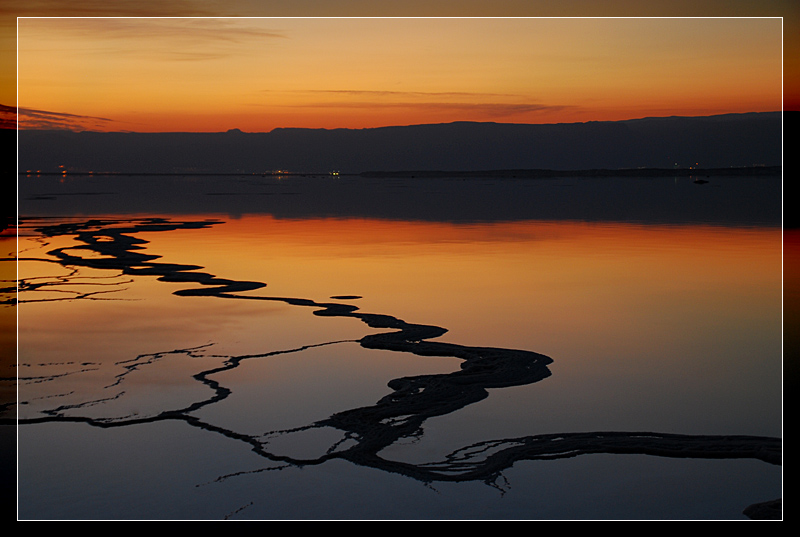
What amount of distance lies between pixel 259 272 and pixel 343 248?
4048 millimetres

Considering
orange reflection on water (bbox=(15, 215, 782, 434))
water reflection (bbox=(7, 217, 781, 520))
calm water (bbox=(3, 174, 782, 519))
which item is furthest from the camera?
orange reflection on water (bbox=(15, 215, 782, 434))

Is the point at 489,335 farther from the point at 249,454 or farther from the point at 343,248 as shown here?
the point at 343,248

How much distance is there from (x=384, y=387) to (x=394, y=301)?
164 inches

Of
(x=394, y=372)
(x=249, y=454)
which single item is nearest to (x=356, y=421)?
(x=249, y=454)

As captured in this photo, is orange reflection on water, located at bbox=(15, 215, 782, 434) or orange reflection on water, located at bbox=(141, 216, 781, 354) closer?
orange reflection on water, located at bbox=(15, 215, 782, 434)

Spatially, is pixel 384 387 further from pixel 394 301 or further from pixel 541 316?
pixel 394 301

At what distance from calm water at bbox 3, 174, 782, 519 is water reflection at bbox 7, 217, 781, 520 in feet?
Answer: 0.14

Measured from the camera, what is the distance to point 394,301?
36.3 ft

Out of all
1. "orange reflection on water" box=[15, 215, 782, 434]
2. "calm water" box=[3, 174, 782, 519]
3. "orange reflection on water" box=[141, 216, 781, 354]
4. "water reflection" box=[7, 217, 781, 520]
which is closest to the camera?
"calm water" box=[3, 174, 782, 519]

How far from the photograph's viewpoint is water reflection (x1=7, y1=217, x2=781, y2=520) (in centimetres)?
569

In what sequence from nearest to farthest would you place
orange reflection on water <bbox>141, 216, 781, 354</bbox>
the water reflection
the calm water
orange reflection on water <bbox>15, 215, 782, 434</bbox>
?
the calm water < the water reflection < orange reflection on water <bbox>15, 215, 782, 434</bbox> < orange reflection on water <bbox>141, 216, 781, 354</bbox>

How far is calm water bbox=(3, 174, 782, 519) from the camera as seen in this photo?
4926mm

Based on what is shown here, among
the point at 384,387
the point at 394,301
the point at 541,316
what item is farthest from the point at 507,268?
the point at 384,387

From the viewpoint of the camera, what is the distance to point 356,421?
6.05 m
